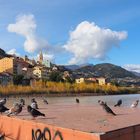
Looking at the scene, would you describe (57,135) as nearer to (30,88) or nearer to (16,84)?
(30,88)

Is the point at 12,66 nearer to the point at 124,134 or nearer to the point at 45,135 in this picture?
the point at 45,135

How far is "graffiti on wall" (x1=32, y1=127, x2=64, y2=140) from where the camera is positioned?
9.66 m

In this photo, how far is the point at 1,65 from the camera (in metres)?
170

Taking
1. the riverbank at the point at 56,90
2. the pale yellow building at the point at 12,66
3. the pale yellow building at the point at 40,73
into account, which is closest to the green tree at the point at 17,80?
the riverbank at the point at 56,90

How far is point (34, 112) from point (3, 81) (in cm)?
12146

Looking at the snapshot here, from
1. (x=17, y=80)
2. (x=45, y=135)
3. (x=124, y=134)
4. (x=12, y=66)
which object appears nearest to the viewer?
(x=124, y=134)

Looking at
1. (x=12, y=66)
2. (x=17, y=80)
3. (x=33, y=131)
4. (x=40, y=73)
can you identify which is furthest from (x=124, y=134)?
(x=12, y=66)

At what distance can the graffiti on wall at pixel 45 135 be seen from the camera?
380 inches

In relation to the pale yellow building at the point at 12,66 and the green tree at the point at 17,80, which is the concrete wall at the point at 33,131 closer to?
the green tree at the point at 17,80

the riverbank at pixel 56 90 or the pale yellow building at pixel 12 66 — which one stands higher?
the pale yellow building at pixel 12 66

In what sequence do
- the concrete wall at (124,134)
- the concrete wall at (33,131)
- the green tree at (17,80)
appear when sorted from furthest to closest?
1. the green tree at (17,80)
2. the concrete wall at (33,131)
3. the concrete wall at (124,134)

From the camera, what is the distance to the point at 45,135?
10.3m

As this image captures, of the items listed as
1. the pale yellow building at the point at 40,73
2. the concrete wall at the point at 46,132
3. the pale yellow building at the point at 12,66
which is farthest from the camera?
the pale yellow building at the point at 12,66

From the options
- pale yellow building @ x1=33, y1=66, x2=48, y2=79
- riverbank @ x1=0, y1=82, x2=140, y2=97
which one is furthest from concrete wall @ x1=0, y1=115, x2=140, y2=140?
pale yellow building @ x1=33, y1=66, x2=48, y2=79
